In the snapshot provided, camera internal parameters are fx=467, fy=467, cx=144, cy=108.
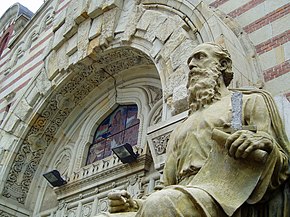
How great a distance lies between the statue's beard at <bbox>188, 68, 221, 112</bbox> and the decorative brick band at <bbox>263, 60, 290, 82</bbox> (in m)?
2.07

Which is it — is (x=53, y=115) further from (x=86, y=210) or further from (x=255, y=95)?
(x=255, y=95)

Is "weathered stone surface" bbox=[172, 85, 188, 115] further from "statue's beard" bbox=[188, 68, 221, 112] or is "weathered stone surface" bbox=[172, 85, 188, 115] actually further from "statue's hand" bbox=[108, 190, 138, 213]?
"statue's hand" bbox=[108, 190, 138, 213]

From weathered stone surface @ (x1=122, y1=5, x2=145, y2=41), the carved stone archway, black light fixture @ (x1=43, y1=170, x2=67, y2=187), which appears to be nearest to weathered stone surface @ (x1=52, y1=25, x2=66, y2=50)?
the carved stone archway

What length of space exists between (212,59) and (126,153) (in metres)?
3.66

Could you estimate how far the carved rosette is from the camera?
16.5 ft

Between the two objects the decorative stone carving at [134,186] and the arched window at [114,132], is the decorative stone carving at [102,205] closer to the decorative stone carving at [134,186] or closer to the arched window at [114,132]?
the decorative stone carving at [134,186]

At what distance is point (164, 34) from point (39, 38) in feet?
18.4

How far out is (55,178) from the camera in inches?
316

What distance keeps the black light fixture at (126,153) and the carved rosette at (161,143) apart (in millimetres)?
1650

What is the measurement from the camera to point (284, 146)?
2836mm

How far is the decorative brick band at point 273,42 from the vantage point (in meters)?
5.43

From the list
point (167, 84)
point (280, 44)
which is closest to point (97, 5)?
point (167, 84)

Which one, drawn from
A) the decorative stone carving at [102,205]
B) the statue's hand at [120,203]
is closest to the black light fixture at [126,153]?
the decorative stone carving at [102,205]

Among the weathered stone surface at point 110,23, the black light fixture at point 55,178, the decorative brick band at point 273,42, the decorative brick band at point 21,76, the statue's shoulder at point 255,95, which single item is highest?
the decorative brick band at point 21,76
